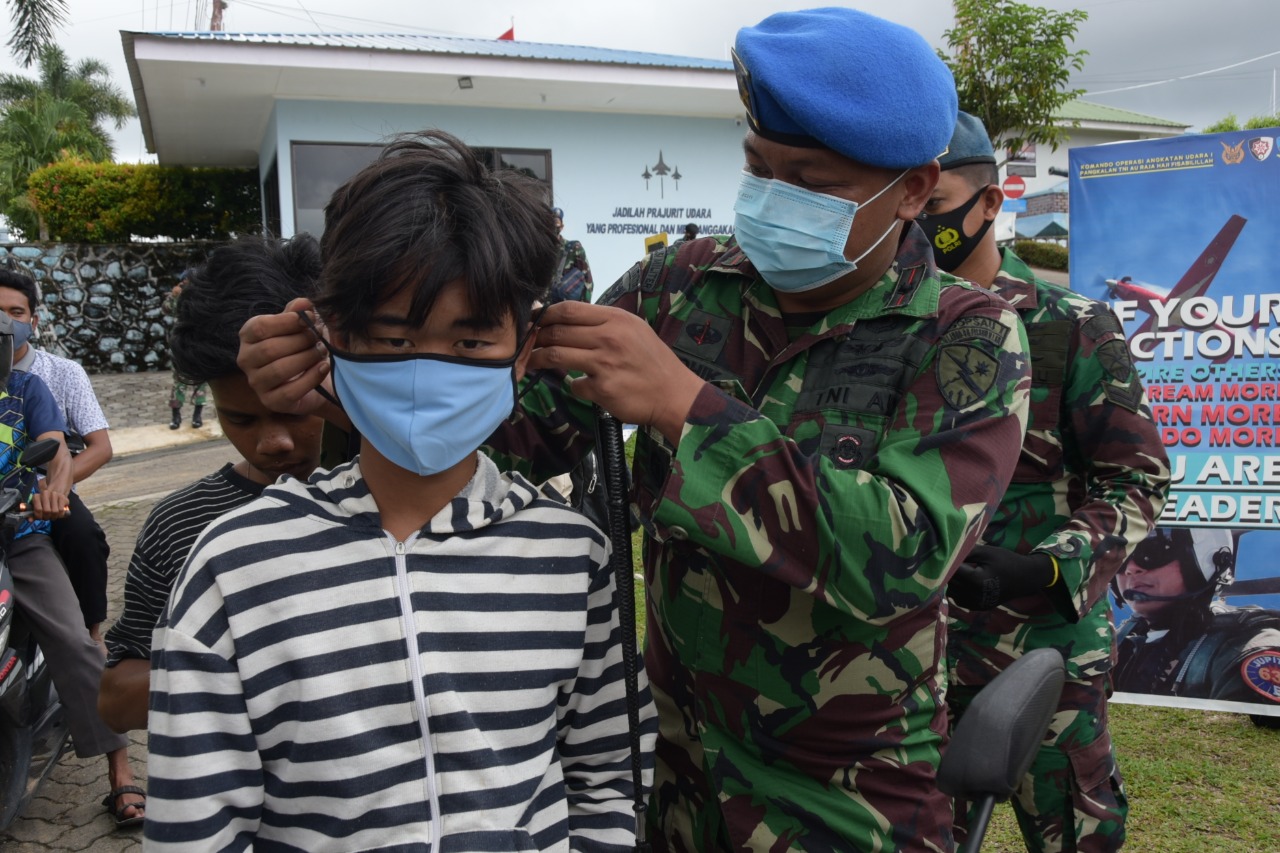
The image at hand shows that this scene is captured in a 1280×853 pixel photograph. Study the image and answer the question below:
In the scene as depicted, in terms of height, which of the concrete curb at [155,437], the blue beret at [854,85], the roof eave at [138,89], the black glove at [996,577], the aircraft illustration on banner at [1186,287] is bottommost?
the concrete curb at [155,437]

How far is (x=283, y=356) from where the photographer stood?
1433 millimetres

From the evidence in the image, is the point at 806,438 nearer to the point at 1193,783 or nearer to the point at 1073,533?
the point at 1073,533

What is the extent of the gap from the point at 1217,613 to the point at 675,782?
3.45m

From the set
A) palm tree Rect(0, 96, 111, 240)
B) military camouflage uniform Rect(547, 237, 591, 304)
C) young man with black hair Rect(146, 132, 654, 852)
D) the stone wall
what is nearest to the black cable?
young man with black hair Rect(146, 132, 654, 852)

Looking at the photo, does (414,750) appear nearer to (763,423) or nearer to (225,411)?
(763,423)

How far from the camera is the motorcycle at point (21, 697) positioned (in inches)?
136

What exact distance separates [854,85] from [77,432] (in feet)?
14.4

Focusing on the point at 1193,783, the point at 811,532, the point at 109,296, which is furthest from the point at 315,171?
the point at 811,532

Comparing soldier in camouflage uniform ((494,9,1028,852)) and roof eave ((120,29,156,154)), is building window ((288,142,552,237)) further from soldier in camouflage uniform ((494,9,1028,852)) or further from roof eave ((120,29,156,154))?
soldier in camouflage uniform ((494,9,1028,852))

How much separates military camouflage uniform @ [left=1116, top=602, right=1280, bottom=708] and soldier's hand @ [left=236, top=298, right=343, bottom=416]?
387cm

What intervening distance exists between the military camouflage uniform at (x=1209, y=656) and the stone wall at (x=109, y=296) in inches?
579

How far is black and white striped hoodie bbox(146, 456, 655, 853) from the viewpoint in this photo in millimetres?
1181

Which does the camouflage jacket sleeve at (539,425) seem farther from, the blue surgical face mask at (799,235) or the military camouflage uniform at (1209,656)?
the military camouflage uniform at (1209,656)

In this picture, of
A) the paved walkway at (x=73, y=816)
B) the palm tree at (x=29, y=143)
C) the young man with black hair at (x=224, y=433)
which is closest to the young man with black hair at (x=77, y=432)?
the paved walkway at (x=73, y=816)
